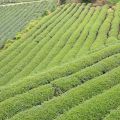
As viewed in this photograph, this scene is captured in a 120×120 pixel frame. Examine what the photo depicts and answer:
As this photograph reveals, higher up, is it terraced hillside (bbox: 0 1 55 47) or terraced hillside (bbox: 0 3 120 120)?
terraced hillside (bbox: 0 3 120 120)

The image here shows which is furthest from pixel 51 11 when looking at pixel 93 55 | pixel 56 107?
pixel 56 107

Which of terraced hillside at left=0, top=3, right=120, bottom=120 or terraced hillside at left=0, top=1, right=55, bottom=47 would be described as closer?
terraced hillside at left=0, top=3, right=120, bottom=120

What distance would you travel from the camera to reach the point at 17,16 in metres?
64.9

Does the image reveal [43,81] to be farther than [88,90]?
Yes

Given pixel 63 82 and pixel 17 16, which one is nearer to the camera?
pixel 63 82

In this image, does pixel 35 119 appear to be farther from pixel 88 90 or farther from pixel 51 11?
pixel 51 11

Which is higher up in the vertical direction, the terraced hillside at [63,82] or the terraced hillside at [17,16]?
the terraced hillside at [63,82]

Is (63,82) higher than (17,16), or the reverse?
(63,82)

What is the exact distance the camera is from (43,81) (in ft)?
70.9

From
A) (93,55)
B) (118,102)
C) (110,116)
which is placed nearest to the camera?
(110,116)

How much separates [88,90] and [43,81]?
364 cm

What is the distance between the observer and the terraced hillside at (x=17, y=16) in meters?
53.7

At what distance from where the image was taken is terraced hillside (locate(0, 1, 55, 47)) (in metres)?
53.7

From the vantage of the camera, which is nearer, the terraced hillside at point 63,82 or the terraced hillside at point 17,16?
the terraced hillside at point 63,82
